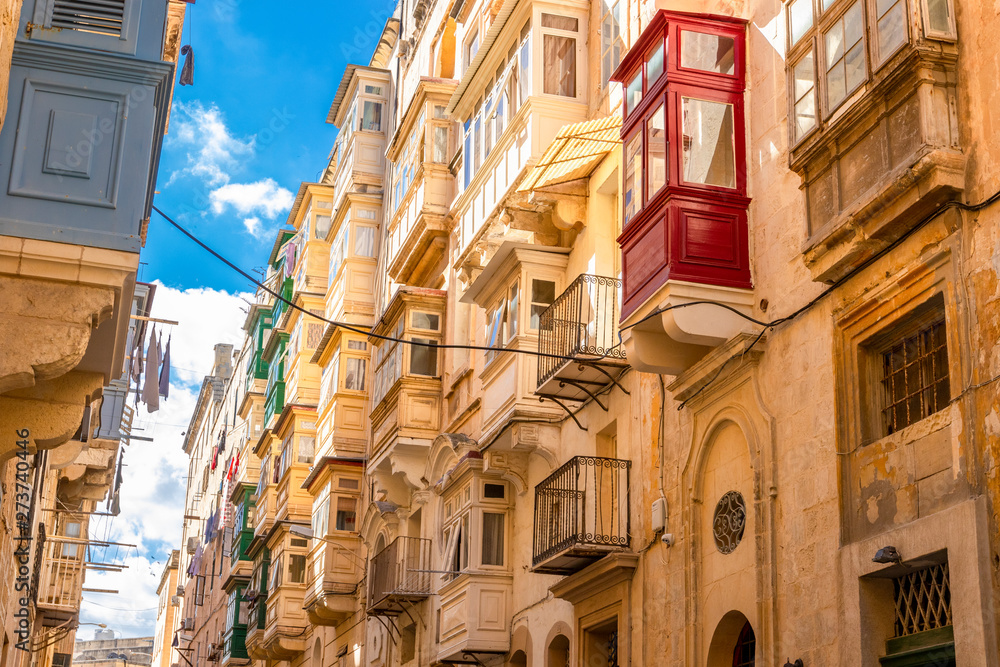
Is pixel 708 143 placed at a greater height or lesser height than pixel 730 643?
greater

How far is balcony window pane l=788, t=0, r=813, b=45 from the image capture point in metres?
11.9

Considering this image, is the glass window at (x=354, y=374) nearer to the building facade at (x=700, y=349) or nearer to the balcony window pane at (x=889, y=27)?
the building facade at (x=700, y=349)

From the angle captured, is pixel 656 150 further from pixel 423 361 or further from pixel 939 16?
pixel 423 361

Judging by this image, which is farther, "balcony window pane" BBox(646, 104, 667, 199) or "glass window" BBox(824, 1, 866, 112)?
"balcony window pane" BBox(646, 104, 667, 199)

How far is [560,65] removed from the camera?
19297 mm

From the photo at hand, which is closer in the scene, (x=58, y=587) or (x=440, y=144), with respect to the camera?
(x=440, y=144)

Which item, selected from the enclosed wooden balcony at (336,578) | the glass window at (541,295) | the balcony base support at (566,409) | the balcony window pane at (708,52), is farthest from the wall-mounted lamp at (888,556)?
the enclosed wooden balcony at (336,578)

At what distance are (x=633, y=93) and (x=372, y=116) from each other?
21.9m

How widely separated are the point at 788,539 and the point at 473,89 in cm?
1258

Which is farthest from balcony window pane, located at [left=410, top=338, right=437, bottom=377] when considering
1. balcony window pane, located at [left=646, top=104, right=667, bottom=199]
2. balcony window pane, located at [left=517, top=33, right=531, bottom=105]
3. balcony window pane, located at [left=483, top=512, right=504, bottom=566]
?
balcony window pane, located at [left=646, top=104, right=667, bottom=199]

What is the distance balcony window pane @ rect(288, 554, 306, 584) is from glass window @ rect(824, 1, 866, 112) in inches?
1054

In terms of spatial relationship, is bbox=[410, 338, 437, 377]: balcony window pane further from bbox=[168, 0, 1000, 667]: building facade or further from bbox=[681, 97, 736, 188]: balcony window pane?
bbox=[681, 97, 736, 188]: balcony window pane

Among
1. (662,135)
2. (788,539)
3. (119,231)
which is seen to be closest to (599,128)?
(662,135)

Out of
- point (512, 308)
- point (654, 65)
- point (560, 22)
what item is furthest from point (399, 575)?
point (654, 65)
